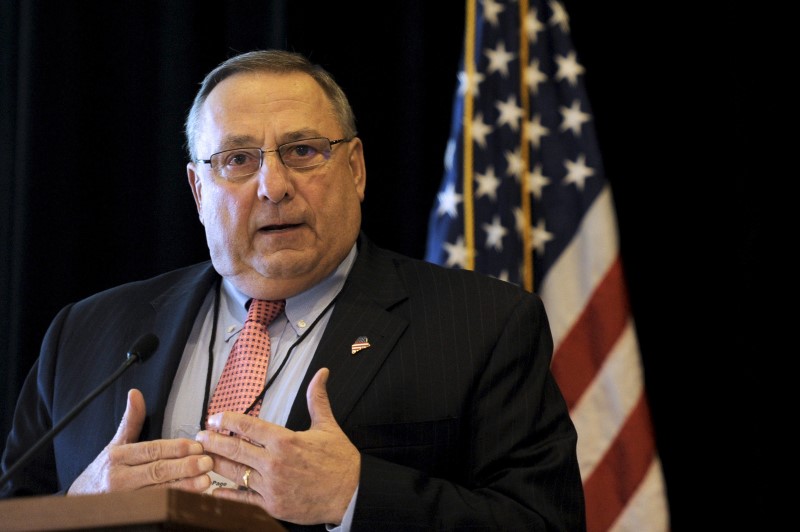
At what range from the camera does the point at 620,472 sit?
331cm

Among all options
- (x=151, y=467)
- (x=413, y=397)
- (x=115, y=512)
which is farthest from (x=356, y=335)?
(x=115, y=512)

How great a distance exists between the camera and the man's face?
2.65m

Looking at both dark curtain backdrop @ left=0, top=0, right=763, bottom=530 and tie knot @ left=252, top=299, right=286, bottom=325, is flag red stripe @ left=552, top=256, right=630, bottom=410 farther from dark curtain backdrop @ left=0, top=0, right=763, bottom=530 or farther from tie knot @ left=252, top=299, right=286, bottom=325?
tie knot @ left=252, top=299, right=286, bottom=325

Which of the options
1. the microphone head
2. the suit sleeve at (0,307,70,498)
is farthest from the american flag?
the microphone head

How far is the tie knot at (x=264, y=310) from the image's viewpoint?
2693mm

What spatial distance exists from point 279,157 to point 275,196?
0.12 metres

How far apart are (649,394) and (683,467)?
0.93 feet

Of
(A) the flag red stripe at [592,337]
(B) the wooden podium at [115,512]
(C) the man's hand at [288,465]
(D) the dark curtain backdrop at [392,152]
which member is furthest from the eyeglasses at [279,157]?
(B) the wooden podium at [115,512]

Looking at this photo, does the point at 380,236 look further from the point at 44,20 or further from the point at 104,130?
the point at 44,20

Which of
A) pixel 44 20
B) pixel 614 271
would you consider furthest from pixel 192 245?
pixel 614 271

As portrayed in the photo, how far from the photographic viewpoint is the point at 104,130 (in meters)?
3.76

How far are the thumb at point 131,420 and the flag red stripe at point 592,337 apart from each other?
1.51 metres

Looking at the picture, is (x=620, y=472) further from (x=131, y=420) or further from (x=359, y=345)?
(x=131, y=420)

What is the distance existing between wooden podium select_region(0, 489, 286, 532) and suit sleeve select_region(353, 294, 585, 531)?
69cm
